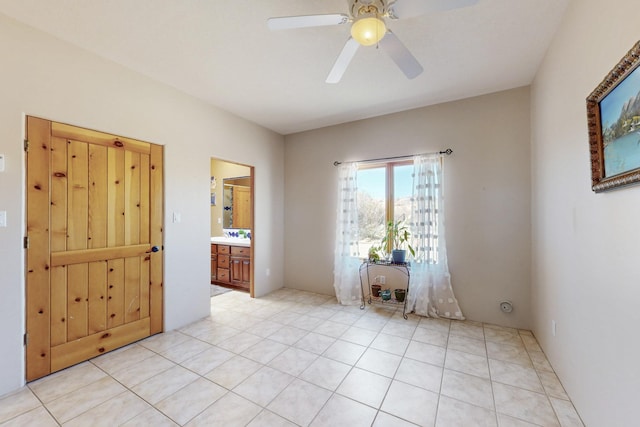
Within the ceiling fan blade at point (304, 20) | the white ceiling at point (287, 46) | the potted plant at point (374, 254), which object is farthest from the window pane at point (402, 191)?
the ceiling fan blade at point (304, 20)

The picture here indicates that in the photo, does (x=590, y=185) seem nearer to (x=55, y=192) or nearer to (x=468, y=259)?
(x=468, y=259)

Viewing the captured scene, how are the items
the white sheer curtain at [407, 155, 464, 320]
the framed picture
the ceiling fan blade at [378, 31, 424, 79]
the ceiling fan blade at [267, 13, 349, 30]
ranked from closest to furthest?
1. the framed picture
2. the ceiling fan blade at [267, 13, 349, 30]
3. the ceiling fan blade at [378, 31, 424, 79]
4. the white sheer curtain at [407, 155, 464, 320]

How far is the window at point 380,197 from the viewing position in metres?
3.58

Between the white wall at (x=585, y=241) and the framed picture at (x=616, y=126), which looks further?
the white wall at (x=585, y=241)

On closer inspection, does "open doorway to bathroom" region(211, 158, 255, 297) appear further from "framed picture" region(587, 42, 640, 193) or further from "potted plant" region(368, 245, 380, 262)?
"framed picture" region(587, 42, 640, 193)

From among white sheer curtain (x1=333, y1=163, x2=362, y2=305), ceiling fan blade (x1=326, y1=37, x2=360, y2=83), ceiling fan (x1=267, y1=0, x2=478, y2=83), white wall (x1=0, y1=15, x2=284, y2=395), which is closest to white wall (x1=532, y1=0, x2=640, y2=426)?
ceiling fan (x1=267, y1=0, x2=478, y2=83)

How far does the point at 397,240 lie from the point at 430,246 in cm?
45

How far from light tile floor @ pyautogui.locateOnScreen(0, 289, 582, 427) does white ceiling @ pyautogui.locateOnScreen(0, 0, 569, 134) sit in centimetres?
261

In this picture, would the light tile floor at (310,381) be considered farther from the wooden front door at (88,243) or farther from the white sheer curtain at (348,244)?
the white sheer curtain at (348,244)

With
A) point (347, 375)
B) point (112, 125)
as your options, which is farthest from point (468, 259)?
point (112, 125)

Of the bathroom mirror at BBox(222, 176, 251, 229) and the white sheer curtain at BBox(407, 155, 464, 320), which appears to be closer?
the white sheer curtain at BBox(407, 155, 464, 320)

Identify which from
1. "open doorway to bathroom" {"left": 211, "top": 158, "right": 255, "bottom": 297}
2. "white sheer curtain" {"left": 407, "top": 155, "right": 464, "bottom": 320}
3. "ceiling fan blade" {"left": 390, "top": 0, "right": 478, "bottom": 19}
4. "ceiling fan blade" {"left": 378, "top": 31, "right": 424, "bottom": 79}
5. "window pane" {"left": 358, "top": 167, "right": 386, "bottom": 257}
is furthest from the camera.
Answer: "open doorway to bathroom" {"left": 211, "top": 158, "right": 255, "bottom": 297}

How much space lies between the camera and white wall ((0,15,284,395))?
73.2 inches

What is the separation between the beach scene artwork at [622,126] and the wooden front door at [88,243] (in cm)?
340
